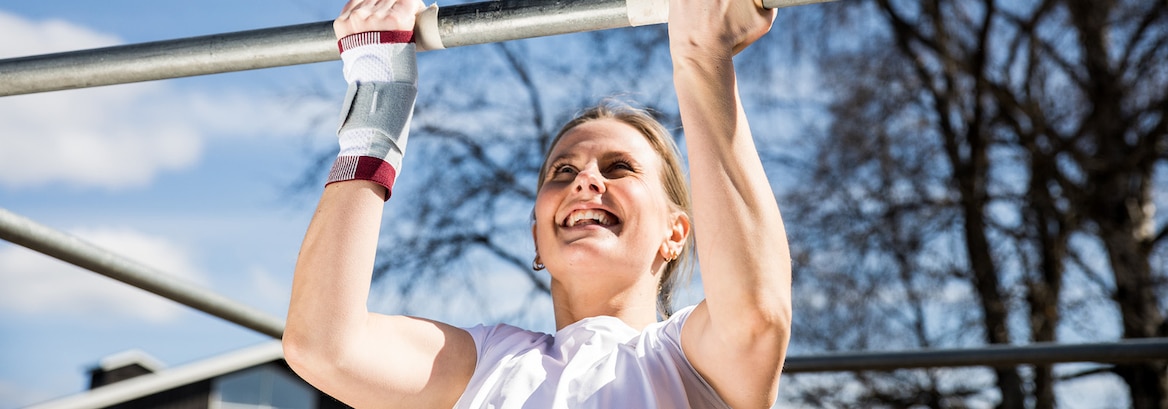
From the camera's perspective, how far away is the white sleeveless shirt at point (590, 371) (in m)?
1.23

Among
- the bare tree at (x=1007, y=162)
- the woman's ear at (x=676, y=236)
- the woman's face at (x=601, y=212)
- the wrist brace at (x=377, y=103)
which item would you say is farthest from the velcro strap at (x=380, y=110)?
the bare tree at (x=1007, y=162)

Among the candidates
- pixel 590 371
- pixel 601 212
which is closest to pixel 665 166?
pixel 601 212

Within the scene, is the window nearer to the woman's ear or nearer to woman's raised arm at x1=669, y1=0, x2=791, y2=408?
the woman's ear

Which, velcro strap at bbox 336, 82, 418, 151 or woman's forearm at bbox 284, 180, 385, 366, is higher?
velcro strap at bbox 336, 82, 418, 151

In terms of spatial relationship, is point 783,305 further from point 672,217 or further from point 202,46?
point 202,46

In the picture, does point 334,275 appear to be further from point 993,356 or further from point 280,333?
point 993,356

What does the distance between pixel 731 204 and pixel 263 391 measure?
15554mm

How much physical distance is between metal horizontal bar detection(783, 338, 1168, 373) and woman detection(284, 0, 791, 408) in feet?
1.86

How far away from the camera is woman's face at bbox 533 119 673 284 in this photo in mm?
1421

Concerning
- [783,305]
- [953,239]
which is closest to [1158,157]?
[953,239]

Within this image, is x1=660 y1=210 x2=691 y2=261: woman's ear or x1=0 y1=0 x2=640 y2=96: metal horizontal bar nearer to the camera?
x1=0 y1=0 x2=640 y2=96: metal horizontal bar

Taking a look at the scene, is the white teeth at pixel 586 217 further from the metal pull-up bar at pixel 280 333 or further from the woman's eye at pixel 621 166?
the metal pull-up bar at pixel 280 333

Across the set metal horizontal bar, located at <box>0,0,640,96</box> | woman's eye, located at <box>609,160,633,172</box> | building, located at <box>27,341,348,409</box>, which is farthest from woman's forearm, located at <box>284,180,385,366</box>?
building, located at <box>27,341,348,409</box>

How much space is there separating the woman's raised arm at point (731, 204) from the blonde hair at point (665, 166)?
1.61 feet
